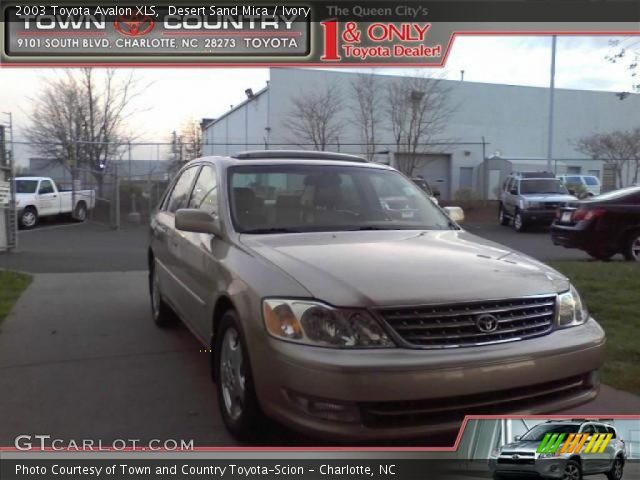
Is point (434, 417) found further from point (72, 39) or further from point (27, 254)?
point (27, 254)

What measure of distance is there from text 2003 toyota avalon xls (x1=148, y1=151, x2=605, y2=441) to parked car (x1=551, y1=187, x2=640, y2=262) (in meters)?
6.82

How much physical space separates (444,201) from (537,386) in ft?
73.2

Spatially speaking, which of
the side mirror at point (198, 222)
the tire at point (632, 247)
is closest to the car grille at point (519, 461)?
the side mirror at point (198, 222)

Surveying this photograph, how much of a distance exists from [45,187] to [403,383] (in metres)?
19.1

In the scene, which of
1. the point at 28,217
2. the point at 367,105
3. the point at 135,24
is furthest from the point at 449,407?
the point at 367,105

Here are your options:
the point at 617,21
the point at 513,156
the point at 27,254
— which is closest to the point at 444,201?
the point at 513,156

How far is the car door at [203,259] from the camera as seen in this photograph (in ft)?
12.9

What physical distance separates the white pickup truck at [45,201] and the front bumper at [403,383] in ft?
A: 57.3

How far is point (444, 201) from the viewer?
24.9 m

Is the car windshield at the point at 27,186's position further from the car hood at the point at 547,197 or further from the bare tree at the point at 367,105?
the car hood at the point at 547,197

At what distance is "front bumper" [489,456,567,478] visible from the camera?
9.70ft

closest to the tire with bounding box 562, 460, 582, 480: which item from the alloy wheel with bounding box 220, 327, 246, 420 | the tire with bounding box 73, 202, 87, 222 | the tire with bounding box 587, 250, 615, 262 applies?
the alloy wheel with bounding box 220, 327, 246, 420

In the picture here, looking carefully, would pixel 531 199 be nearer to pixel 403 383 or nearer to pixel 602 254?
pixel 602 254

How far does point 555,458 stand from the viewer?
9.80 ft
